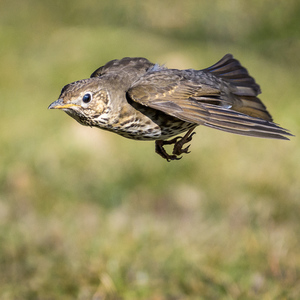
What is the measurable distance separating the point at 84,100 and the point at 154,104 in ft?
1.14

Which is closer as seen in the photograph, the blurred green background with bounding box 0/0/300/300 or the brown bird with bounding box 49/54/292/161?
the brown bird with bounding box 49/54/292/161

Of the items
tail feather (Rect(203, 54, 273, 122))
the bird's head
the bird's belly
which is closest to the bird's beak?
the bird's head

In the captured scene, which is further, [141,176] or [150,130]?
[141,176]

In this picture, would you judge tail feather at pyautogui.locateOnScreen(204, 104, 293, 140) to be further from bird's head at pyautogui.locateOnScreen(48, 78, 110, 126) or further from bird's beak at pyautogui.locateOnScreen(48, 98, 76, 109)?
bird's beak at pyautogui.locateOnScreen(48, 98, 76, 109)

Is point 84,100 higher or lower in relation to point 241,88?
lower

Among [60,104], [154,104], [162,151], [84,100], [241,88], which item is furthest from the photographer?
[241,88]

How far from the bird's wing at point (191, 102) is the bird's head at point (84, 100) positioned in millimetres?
155

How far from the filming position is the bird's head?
3150mm

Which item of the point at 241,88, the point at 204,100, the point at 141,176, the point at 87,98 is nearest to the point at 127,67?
the point at 204,100

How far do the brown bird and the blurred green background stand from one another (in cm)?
206

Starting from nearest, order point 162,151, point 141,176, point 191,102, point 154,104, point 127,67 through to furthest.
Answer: point 154,104 < point 191,102 < point 162,151 < point 127,67 < point 141,176

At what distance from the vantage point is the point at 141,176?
7.67m

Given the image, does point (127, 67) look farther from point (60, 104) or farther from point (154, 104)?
point (60, 104)

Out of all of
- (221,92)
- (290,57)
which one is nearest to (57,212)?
(221,92)
